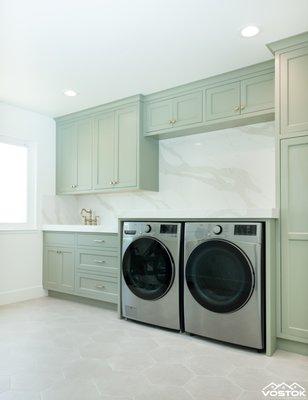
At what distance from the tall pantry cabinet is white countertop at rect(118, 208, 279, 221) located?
172mm

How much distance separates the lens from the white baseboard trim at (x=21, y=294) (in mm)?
3836

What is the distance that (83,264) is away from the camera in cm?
381

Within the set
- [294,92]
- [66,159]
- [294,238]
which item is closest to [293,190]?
[294,238]

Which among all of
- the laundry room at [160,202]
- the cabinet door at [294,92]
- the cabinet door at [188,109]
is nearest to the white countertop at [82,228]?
the laundry room at [160,202]

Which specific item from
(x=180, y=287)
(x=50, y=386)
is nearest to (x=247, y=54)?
(x=180, y=287)

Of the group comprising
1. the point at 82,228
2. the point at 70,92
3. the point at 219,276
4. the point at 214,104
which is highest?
the point at 70,92

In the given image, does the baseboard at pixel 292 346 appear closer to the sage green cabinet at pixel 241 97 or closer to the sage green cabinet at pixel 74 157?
the sage green cabinet at pixel 241 97

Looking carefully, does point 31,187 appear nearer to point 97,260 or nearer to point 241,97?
point 97,260

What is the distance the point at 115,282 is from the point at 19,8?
2.54m

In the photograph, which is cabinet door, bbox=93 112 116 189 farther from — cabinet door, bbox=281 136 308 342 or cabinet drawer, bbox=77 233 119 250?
cabinet door, bbox=281 136 308 342

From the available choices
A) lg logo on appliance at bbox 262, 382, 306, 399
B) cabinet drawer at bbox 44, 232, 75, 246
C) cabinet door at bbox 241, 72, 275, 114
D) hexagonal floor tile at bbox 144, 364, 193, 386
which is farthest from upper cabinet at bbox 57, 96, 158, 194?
lg logo on appliance at bbox 262, 382, 306, 399

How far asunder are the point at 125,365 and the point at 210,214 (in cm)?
127

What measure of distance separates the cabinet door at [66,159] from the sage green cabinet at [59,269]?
824 millimetres

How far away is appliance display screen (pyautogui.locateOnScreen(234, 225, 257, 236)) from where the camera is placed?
2.46 metres
